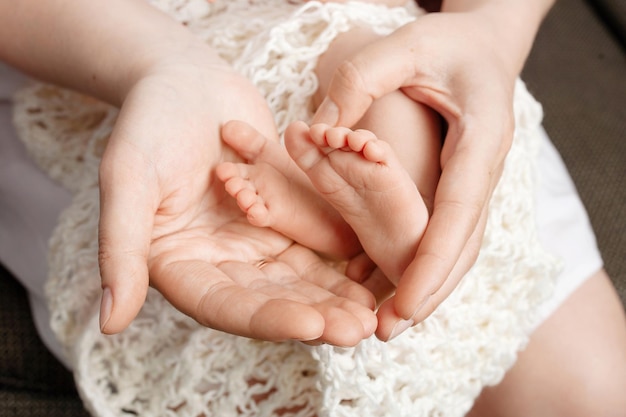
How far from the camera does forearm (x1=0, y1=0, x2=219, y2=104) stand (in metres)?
0.62

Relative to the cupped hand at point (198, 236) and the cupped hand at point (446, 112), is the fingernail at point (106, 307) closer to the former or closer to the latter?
the cupped hand at point (198, 236)

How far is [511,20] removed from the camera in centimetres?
73

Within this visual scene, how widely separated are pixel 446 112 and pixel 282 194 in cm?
17

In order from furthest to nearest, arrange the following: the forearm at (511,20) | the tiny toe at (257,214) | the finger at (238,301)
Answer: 1. the forearm at (511,20)
2. the tiny toe at (257,214)
3. the finger at (238,301)

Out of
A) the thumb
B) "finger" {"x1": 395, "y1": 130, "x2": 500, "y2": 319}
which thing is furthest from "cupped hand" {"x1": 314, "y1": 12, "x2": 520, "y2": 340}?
the thumb

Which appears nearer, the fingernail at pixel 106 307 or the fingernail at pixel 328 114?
the fingernail at pixel 106 307

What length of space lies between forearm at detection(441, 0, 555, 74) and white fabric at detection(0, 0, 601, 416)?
47mm

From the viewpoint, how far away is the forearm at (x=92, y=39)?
623 mm

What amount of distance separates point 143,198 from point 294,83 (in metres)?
0.21

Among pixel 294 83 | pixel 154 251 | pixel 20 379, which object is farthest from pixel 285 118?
pixel 20 379

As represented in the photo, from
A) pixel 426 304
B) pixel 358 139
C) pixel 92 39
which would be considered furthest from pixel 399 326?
pixel 92 39

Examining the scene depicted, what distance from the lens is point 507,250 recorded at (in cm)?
62

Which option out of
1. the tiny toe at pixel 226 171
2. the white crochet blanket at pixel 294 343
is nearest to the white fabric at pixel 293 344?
the white crochet blanket at pixel 294 343

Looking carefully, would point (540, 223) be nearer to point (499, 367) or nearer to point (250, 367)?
point (499, 367)
